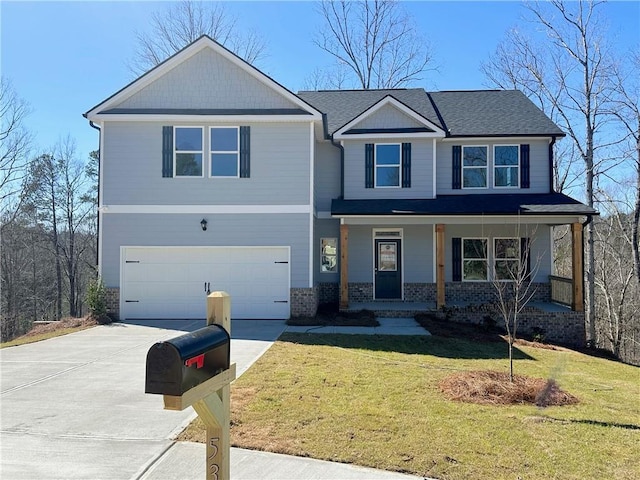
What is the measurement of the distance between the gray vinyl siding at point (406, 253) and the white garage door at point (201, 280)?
3397 millimetres

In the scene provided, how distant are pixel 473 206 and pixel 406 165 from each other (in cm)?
275

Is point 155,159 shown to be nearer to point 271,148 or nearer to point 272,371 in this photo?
point 271,148

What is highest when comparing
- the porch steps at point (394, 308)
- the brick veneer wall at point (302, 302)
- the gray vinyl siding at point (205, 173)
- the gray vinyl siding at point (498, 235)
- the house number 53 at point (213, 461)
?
the gray vinyl siding at point (205, 173)

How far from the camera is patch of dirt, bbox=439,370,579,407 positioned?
5945mm

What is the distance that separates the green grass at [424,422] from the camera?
4.12 m

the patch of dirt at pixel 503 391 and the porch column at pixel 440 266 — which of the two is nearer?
the patch of dirt at pixel 503 391

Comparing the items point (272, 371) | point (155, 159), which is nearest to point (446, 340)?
point (272, 371)

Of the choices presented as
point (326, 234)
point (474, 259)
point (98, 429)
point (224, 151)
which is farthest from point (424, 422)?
point (474, 259)

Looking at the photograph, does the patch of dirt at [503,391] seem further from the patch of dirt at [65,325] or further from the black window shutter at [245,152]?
the patch of dirt at [65,325]

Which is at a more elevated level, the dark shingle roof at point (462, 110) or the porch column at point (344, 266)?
the dark shingle roof at point (462, 110)

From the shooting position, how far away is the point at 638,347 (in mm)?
22078

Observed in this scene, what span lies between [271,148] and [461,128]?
7.31 metres

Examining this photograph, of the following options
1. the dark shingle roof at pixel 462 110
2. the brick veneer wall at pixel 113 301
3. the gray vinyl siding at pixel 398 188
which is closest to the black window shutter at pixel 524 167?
the dark shingle roof at pixel 462 110

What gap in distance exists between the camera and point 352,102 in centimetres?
1772
